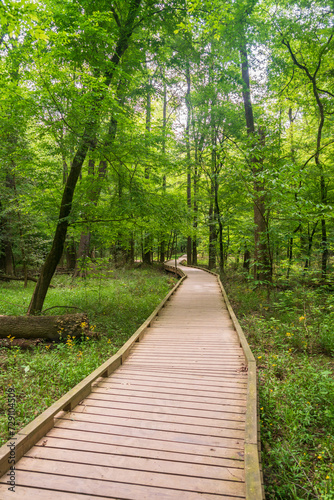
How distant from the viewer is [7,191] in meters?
11.5

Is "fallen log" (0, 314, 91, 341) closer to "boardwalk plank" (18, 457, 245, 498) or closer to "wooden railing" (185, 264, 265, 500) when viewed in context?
"boardwalk plank" (18, 457, 245, 498)

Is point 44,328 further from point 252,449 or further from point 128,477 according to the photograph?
point 252,449

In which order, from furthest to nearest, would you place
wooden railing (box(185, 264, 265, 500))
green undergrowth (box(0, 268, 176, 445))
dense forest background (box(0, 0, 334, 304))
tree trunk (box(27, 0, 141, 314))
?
1. tree trunk (box(27, 0, 141, 314))
2. dense forest background (box(0, 0, 334, 304))
3. green undergrowth (box(0, 268, 176, 445))
4. wooden railing (box(185, 264, 265, 500))

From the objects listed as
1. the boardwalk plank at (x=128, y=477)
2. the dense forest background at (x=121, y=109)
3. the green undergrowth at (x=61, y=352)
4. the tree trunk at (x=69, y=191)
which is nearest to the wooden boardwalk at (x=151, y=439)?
the boardwalk plank at (x=128, y=477)

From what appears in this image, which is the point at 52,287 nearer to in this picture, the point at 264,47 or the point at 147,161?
the point at 147,161

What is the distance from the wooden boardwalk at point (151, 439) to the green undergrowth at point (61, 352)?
2.81 ft

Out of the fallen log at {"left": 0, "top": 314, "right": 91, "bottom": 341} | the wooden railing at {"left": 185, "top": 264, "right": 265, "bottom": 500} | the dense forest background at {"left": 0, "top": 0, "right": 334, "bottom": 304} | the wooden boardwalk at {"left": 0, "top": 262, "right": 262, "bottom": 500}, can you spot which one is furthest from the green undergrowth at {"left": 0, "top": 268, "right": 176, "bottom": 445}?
the wooden railing at {"left": 185, "top": 264, "right": 265, "bottom": 500}

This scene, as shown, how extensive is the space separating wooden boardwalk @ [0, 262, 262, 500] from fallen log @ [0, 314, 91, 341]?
218 cm

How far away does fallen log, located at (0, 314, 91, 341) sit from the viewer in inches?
251

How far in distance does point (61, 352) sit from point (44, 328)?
993 millimetres

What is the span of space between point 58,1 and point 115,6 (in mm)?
3513

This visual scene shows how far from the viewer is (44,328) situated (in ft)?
21.1

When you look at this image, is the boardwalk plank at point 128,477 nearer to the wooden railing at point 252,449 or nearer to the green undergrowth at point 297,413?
the wooden railing at point 252,449

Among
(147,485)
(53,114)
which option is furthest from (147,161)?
(147,485)
